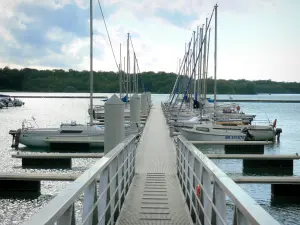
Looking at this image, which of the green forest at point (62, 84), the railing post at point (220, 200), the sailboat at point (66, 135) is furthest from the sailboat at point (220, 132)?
the green forest at point (62, 84)

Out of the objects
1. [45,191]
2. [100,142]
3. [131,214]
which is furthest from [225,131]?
[131,214]

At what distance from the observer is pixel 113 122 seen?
28.3 feet

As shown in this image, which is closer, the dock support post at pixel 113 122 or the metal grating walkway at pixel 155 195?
the metal grating walkway at pixel 155 195

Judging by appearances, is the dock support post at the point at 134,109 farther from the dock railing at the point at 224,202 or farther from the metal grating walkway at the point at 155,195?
the dock railing at the point at 224,202

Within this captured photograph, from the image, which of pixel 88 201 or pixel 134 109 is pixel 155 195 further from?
pixel 134 109

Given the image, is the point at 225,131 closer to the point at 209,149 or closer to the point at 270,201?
the point at 209,149

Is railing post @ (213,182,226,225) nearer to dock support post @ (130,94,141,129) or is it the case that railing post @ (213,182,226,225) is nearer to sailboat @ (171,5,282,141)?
dock support post @ (130,94,141,129)

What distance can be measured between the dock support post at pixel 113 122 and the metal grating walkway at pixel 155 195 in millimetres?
949

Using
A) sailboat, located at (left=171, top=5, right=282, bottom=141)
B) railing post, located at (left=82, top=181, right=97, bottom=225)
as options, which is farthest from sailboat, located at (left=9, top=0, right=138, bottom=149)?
railing post, located at (left=82, top=181, right=97, bottom=225)

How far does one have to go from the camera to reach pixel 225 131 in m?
23.8

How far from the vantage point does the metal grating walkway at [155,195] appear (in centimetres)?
584

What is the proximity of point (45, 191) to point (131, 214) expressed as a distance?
7484 millimetres

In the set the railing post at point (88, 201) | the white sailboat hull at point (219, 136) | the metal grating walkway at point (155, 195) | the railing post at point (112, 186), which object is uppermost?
the railing post at point (88, 201)

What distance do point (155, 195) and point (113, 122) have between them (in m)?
2.13
